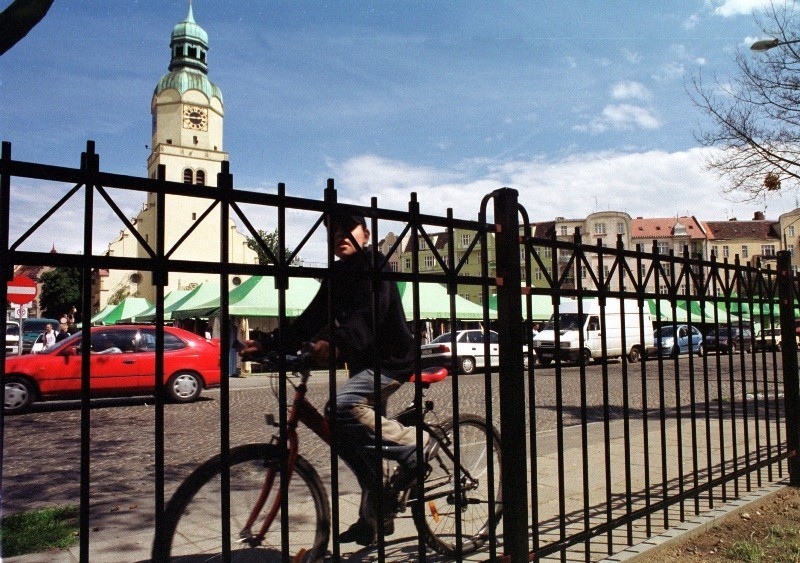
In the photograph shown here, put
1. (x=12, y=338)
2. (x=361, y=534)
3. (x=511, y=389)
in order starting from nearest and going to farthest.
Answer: (x=511, y=389) → (x=361, y=534) → (x=12, y=338)

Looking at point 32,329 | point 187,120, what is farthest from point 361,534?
point 187,120

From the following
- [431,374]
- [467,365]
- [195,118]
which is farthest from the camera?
[195,118]

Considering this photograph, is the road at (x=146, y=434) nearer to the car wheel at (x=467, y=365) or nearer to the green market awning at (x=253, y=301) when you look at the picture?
the green market awning at (x=253, y=301)

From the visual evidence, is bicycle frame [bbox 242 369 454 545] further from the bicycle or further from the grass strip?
the grass strip

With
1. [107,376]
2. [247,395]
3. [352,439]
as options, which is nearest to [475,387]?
[247,395]

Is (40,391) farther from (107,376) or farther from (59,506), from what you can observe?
(59,506)

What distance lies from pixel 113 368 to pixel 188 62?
227ft

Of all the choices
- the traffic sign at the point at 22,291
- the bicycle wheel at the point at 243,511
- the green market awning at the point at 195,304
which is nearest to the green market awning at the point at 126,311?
the green market awning at the point at 195,304

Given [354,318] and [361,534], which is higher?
[354,318]

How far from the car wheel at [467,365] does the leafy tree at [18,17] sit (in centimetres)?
1948

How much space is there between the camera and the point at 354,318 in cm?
269

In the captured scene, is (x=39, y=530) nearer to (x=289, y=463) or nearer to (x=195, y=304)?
(x=289, y=463)

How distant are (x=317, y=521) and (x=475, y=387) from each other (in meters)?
13.7

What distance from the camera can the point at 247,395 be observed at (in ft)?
49.3
